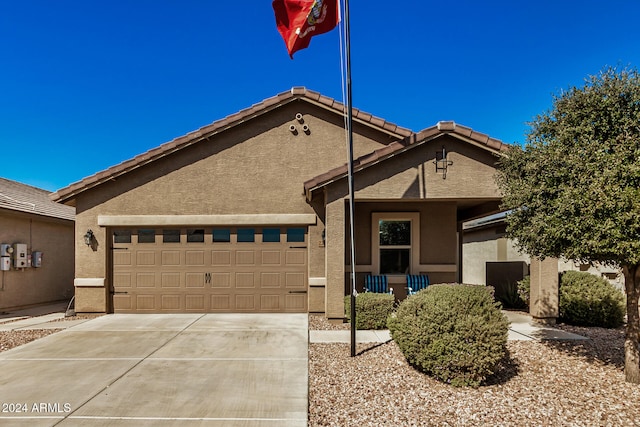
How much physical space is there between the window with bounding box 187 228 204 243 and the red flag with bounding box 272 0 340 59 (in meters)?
5.89

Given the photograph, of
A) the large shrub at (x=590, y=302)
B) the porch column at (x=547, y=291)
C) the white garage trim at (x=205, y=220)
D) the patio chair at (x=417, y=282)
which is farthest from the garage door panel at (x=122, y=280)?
the large shrub at (x=590, y=302)

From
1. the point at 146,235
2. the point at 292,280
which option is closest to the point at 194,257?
the point at 146,235

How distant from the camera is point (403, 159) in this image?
895 centimetres

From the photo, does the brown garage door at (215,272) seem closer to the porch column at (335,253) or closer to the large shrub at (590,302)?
the porch column at (335,253)

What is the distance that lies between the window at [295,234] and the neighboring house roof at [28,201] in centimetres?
852

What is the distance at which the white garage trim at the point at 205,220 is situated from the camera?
1047 centimetres

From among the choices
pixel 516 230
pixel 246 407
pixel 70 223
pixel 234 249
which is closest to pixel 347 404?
pixel 246 407

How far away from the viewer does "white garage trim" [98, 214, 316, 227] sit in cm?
1047

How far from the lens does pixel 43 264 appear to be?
41.5 ft

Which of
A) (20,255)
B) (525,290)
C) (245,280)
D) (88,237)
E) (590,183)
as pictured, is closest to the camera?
(590,183)

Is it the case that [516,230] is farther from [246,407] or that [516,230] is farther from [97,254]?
[97,254]

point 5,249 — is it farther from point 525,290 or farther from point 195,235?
point 525,290

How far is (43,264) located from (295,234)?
30.0ft

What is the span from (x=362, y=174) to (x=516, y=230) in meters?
3.79
